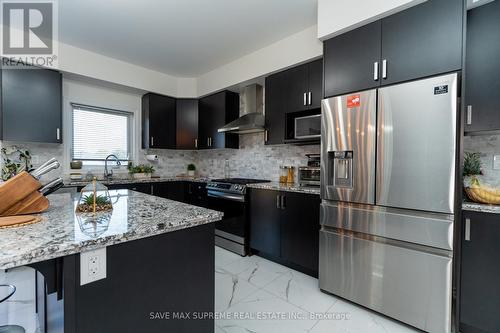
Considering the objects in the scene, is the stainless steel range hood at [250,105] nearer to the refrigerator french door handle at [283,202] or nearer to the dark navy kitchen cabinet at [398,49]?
the refrigerator french door handle at [283,202]

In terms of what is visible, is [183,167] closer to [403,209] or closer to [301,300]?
[301,300]

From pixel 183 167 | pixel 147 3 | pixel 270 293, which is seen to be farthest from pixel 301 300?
pixel 183 167

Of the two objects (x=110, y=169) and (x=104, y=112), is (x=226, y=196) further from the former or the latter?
(x=104, y=112)

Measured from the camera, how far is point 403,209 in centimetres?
176

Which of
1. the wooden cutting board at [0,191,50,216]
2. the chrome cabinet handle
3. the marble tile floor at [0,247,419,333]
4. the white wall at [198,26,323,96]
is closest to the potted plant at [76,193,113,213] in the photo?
the wooden cutting board at [0,191,50,216]

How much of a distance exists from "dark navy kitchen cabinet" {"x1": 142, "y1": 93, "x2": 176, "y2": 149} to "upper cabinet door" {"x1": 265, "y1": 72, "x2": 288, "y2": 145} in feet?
6.48

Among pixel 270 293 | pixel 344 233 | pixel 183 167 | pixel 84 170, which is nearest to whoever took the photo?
pixel 344 233

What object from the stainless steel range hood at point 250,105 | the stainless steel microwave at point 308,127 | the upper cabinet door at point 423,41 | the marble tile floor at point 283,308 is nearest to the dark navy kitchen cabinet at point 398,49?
the upper cabinet door at point 423,41

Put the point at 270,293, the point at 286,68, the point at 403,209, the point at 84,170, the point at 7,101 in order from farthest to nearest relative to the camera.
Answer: the point at 84,170 < the point at 286,68 < the point at 7,101 < the point at 270,293 < the point at 403,209

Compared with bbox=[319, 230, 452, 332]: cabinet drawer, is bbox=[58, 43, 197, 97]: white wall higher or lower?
higher

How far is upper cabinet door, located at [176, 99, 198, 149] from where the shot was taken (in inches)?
169

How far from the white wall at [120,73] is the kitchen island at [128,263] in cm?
272

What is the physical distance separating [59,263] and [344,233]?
1.96 meters

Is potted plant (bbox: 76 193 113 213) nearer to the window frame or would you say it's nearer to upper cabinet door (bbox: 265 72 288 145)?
upper cabinet door (bbox: 265 72 288 145)
